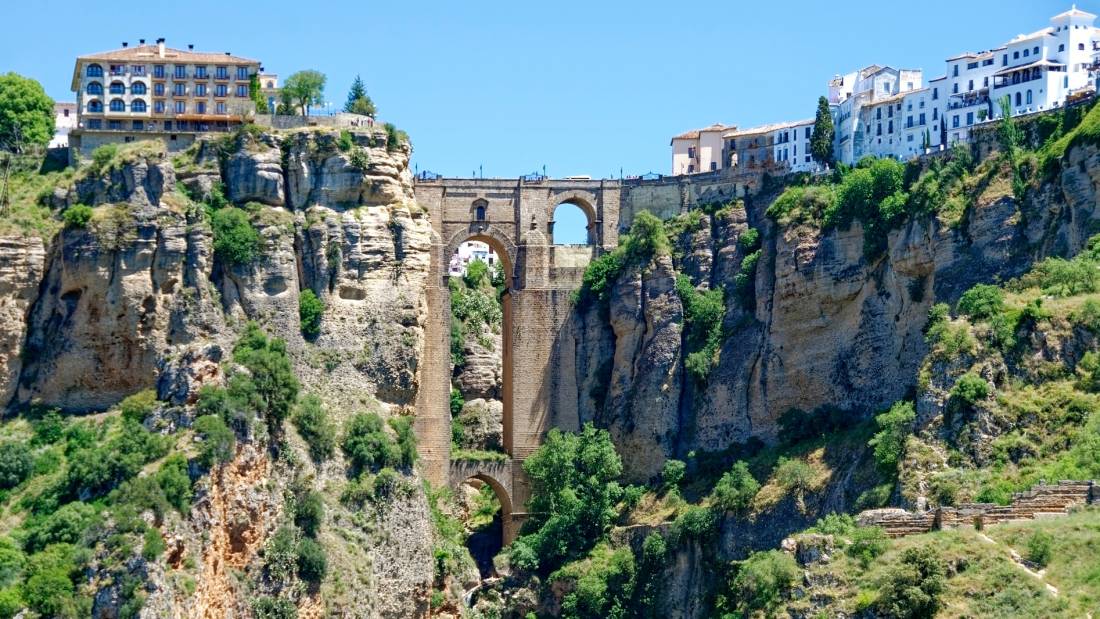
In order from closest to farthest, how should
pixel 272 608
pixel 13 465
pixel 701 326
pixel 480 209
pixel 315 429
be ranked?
pixel 272 608 < pixel 13 465 < pixel 315 429 < pixel 701 326 < pixel 480 209

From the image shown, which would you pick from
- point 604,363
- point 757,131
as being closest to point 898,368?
point 604,363

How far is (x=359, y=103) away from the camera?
Answer: 359 feet

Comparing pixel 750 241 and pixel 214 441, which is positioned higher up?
pixel 750 241

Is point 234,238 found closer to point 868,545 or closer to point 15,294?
point 15,294

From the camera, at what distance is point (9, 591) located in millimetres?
84562

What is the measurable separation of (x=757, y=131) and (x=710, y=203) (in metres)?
8.60

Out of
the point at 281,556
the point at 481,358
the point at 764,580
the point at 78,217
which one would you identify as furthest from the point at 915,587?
the point at 481,358

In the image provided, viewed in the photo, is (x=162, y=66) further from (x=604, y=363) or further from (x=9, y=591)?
(x=9, y=591)

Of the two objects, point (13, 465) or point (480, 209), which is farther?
point (480, 209)

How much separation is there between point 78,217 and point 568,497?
69.5 ft

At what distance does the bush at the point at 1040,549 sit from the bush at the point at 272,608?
2908 cm

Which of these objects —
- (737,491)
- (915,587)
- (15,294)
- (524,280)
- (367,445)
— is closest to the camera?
(915,587)

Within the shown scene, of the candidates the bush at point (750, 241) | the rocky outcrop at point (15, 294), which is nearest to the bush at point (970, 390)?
the bush at point (750, 241)

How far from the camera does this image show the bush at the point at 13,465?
9306 cm
